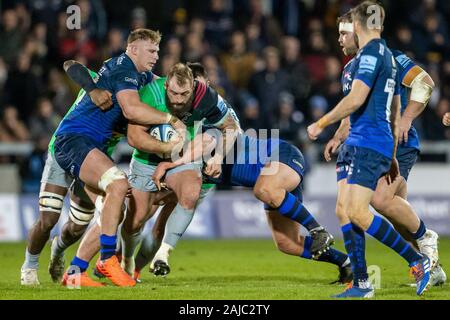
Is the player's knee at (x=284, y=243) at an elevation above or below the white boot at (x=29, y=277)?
above

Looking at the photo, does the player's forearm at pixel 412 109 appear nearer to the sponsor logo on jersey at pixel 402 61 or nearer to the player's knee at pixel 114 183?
the sponsor logo on jersey at pixel 402 61

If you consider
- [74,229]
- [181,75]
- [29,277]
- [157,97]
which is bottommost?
[29,277]

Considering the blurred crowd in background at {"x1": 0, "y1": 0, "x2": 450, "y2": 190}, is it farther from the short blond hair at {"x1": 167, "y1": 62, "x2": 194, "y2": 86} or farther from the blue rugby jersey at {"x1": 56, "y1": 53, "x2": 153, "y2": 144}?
the short blond hair at {"x1": 167, "y1": 62, "x2": 194, "y2": 86}

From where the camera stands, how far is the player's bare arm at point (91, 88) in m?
9.02

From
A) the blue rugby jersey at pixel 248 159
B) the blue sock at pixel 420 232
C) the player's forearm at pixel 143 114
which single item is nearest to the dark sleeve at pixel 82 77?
the player's forearm at pixel 143 114

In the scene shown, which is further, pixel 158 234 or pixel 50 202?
pixel 158 234

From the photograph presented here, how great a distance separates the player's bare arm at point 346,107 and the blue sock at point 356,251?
0.94 meters

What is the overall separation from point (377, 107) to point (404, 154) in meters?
1.36

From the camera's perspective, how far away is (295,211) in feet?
30.1

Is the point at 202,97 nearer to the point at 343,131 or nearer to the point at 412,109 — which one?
the point at 343,131

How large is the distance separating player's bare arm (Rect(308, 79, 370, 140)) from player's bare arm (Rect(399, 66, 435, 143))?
1371 mm

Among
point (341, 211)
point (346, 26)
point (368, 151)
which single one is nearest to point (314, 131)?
point (368, 151)

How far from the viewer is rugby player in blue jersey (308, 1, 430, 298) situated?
7.98m

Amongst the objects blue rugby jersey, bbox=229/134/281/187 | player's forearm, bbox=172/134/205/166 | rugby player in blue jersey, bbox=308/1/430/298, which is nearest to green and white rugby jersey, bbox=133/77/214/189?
player's forearm, bbox=172/134/205/166
